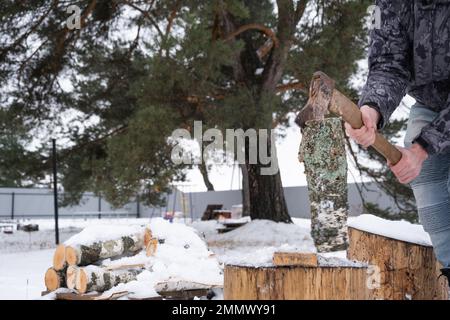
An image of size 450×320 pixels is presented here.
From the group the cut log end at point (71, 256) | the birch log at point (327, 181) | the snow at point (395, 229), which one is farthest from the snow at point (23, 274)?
the snow at point (395, 229)

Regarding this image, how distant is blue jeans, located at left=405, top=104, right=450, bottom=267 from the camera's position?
6.16ft

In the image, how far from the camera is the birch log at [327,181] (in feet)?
10.6

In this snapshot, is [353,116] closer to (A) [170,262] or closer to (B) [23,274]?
(A) [170,262]

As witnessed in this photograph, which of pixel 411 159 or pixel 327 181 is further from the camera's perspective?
pixel 327 181

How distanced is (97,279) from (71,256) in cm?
40

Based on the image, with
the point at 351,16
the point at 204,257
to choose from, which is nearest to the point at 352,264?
the point at 204,257

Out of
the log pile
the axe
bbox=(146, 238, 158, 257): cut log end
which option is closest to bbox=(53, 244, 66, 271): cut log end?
the log pile

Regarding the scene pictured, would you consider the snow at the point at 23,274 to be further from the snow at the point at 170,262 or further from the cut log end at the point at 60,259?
the snow at the point at 170,262

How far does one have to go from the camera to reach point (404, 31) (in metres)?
1.85

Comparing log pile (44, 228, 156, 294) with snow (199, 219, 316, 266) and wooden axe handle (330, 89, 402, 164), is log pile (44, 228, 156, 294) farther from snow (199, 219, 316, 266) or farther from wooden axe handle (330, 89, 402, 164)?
wooden axe handle (330, 89, 402, 164)

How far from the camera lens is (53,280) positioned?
477 cm

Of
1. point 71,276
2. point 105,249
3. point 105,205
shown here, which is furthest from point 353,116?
point 105,205

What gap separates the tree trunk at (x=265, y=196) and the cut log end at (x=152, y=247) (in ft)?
21.2
